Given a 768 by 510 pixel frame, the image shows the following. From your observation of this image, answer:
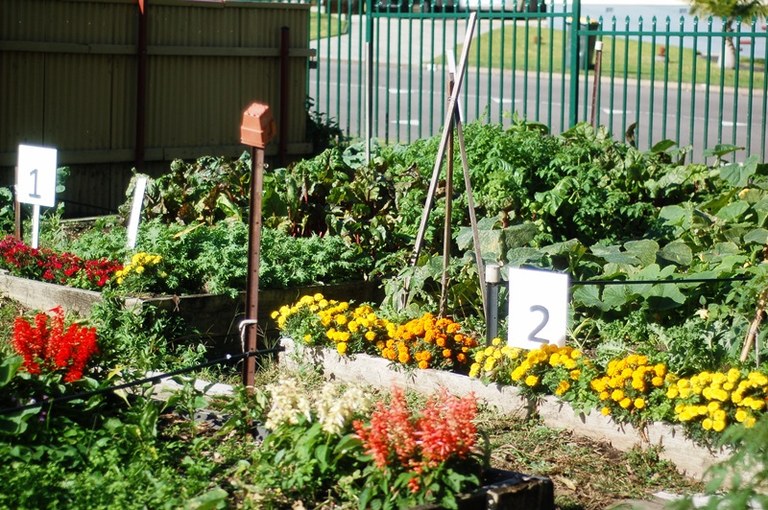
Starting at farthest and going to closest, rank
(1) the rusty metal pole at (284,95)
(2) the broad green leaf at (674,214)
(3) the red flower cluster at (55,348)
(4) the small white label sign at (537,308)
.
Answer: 1. (1) the rusty metal pole at (284,95)
2. (2) the broad green leaf at (674,214)
3. (4) the small white label sign at (537,308)
4. (3) the red flower cluster at (55,348)

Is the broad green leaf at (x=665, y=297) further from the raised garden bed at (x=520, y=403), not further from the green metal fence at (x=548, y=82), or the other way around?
the green metal fence at (x=548, y=82)

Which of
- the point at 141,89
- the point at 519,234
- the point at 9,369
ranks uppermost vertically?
the point at 141,89

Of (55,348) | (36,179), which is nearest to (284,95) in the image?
(36,179)

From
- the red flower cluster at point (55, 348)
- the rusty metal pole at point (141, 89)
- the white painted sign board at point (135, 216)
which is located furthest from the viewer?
the rusty metal pole at point (141, 89)

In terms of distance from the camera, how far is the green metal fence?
9.84 meters

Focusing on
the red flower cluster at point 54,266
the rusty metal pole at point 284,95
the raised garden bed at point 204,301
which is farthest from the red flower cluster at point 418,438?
the rusty metal pole at point 284,95

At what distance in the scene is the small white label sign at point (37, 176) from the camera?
7.63m

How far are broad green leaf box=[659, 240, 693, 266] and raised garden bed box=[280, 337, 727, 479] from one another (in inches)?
73.6

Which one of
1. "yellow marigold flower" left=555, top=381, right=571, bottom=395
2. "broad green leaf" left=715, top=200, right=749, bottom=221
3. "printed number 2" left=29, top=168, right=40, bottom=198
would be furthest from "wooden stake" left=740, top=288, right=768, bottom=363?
"printed number 2" left=29, top=168, right=40, bottom=198

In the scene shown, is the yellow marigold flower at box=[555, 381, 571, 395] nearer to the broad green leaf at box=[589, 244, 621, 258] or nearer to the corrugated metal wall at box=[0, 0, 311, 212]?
the broad green leaf at box=[589, 244, 621, 258]

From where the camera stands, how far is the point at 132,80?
1079 cm

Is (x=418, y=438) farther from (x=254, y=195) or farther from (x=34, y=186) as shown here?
(x=34, y=186)

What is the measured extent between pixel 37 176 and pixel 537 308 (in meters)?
3.91

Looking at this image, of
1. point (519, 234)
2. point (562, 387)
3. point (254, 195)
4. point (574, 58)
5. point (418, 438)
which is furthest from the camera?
point (574, 58)
